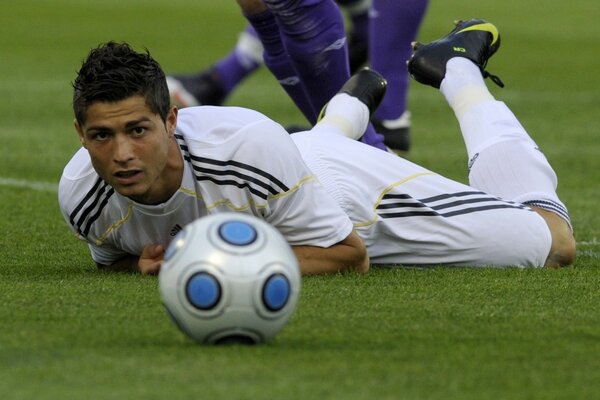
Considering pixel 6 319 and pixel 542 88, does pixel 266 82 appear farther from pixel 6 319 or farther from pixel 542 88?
pixel 6 319

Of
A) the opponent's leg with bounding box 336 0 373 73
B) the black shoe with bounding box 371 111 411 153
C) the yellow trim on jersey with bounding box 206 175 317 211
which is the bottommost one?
the opponent's leg with bounding box 336 0 373 73

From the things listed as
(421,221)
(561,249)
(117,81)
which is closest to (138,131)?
(117,81)

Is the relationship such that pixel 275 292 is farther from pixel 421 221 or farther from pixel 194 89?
pixel 194 89

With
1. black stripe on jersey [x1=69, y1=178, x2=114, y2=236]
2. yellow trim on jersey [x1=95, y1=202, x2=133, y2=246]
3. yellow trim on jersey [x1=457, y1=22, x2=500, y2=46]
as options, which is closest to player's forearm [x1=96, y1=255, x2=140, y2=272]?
yellow trim on jersey [x1=95, y1=202, x2=133, y2=246]

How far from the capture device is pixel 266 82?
13875mm

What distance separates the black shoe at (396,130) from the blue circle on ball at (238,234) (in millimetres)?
3912

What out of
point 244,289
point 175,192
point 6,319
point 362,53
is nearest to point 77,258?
point 175,192

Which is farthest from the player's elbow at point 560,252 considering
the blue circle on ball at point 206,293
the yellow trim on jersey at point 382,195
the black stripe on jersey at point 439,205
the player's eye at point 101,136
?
the blue circle on ball at point 206,293

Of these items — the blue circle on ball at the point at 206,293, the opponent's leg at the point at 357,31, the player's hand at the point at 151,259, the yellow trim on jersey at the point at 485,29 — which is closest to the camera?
the blue circle on ball at the point at 206,293

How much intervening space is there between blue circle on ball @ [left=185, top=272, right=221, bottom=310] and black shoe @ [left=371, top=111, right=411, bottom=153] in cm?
399

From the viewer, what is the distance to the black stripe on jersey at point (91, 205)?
461 cm

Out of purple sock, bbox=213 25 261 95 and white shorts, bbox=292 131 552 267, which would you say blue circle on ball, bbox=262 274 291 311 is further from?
purple sock, bbox=213 25 261 95

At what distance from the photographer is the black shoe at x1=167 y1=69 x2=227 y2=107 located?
10852 mm

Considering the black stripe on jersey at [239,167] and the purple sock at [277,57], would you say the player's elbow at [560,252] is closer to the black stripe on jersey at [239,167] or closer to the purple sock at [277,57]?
the black stripe on jersey at [239,167]
